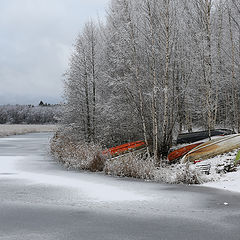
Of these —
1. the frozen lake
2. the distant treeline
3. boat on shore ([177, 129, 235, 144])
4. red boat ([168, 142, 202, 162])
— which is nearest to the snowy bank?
the frozen lake

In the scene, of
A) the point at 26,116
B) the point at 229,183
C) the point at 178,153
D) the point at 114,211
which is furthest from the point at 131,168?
the point at 26,116

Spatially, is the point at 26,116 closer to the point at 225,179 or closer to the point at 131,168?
the point at 131,168

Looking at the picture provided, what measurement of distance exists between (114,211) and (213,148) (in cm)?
767

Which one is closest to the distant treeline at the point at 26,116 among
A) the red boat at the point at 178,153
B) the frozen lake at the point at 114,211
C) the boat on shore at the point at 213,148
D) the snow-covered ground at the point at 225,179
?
the red boat at the point at 178,153

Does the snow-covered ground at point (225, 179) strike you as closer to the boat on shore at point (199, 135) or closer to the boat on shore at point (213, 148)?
the boat on shore at point (213, 148)

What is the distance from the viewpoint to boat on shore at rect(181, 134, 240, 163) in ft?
41.9

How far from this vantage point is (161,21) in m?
14.7

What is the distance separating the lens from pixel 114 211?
6531 mm

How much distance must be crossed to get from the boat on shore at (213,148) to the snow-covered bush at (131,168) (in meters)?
2.51

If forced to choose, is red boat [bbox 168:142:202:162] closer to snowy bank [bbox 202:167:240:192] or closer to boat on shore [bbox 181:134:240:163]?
boat on shore [bbox 181:134:240:163]

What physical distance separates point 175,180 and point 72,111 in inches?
633

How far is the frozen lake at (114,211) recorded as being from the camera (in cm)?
516

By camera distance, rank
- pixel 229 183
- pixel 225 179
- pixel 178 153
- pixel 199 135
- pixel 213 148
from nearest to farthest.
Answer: pixel 229 183 → pixel 225 179 → pixel 213 148 → pixel 178 153 → pixel 199 135

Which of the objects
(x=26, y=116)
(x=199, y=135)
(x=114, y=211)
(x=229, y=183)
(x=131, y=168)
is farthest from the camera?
(x=26, y=116)
